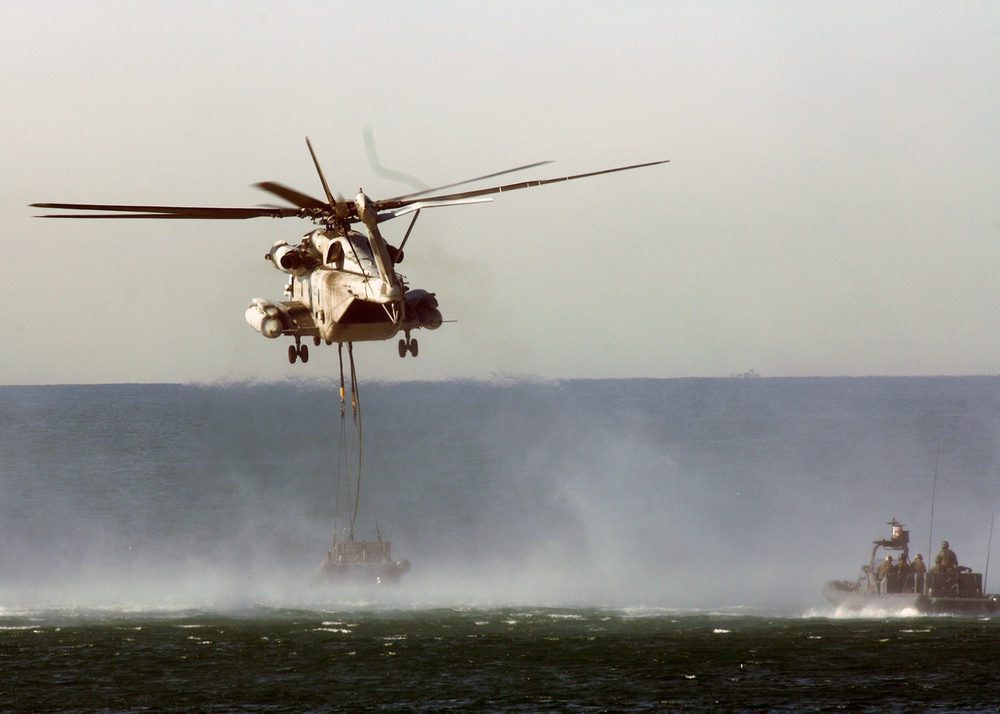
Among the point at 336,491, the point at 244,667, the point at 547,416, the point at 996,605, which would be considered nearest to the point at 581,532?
the point at 336,491

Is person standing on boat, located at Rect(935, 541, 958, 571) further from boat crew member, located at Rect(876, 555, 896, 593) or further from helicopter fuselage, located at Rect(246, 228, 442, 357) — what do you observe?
helicopter fuselage, located at Rect(246, 228, 442, 357)

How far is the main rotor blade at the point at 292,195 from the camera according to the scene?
3556 cm

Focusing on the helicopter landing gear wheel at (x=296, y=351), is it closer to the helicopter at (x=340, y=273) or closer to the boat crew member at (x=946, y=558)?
the helicopter at (x=340, y=273)

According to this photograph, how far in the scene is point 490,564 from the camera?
3743 inches

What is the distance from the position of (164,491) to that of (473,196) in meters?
94.6

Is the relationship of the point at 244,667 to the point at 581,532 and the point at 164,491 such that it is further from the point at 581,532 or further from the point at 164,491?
the point at 164,491

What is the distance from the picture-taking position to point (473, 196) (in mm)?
38125

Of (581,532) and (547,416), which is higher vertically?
(547,416)

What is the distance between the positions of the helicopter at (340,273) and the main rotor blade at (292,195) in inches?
1.1

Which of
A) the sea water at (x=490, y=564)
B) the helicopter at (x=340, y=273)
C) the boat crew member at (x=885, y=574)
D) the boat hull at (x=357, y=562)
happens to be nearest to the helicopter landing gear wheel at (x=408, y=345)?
the helicopter at (x=340, y=273)

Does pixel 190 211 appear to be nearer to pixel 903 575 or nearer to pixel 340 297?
pixel 340 297

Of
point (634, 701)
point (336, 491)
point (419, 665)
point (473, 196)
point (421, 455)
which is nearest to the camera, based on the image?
point (473, 196)

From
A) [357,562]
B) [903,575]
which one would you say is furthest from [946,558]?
[357,562]

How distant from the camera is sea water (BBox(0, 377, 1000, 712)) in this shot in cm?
5291
